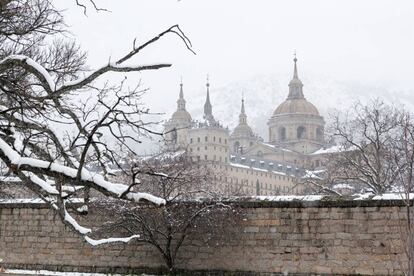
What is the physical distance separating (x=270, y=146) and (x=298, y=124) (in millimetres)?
8244

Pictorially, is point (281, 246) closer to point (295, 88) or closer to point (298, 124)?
point (298, 124)

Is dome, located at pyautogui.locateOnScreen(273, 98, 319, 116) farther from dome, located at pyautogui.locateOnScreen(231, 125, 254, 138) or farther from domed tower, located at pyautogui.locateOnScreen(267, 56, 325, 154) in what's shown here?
dome, located at pyautogui.locateOnScreen(231, 125, 254, 138)

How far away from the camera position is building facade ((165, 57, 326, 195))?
466ft

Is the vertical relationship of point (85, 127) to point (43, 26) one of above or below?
below

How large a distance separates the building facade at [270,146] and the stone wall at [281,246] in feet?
373

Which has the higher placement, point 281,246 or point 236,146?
point 236,146

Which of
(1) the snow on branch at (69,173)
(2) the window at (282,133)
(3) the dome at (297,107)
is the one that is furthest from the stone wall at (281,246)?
(2) the window at (282,133)

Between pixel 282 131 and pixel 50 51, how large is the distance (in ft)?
472

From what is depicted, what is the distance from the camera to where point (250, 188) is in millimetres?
140000

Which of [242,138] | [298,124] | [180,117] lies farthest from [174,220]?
[242,138]

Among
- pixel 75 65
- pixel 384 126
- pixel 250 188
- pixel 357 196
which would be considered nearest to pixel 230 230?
pixel 357 196

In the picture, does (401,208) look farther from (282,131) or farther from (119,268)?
(282,131)

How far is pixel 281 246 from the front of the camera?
17.2 metres

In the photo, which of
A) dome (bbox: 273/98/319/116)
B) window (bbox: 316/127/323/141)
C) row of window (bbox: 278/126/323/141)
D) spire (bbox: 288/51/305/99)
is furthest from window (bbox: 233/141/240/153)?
window (bbox: 316/127/323/141)
